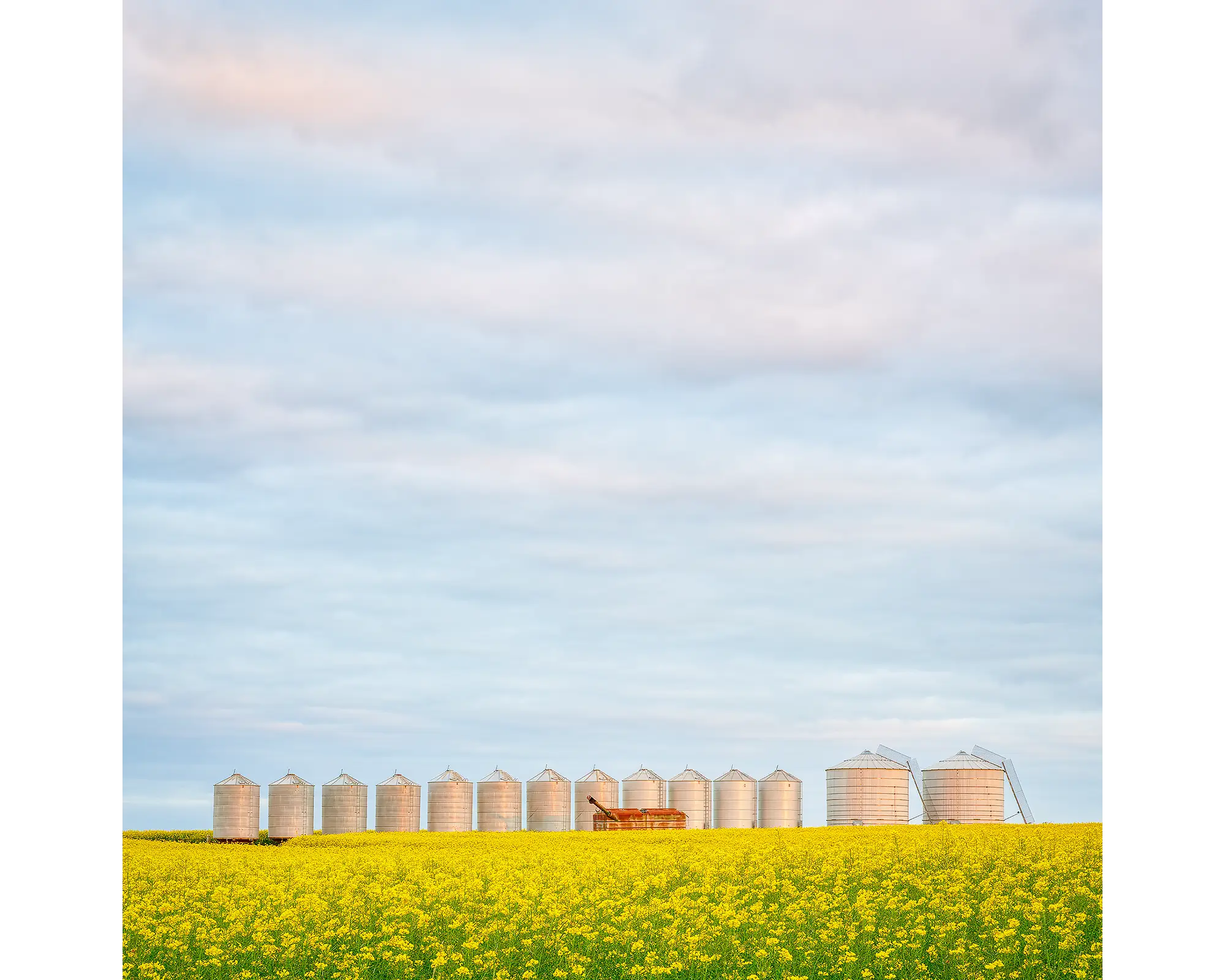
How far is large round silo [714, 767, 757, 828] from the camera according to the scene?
50.6m

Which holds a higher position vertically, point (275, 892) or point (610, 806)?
point (275, 892)

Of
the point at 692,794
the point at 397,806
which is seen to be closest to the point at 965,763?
the point at 692,794

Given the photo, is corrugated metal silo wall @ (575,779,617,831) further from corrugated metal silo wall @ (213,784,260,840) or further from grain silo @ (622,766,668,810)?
corrugated metal silo wall @ (213,784,260,840)

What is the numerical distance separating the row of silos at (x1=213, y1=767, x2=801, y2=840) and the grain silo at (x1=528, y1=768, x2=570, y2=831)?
0.12ft
